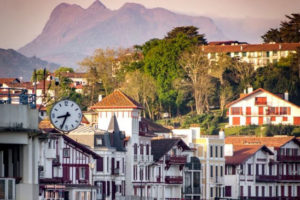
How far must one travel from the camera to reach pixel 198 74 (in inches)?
7175

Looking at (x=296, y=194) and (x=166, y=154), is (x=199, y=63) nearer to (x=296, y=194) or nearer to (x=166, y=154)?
(x=296, y=194)

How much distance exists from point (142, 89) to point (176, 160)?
2712 inches

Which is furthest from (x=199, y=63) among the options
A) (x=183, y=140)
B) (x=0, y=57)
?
(x=183, y=140)

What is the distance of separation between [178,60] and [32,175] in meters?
166

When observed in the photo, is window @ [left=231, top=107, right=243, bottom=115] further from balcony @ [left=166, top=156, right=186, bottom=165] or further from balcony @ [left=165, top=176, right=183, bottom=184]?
balcony @ [left=165, top=176, right=183, bottom=184]

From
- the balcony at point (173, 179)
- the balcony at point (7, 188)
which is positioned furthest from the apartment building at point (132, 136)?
the balcony at point (7, 188)

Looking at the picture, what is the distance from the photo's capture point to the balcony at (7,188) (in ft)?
72.3

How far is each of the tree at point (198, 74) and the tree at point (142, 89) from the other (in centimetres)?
701

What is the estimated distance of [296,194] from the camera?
13200cm

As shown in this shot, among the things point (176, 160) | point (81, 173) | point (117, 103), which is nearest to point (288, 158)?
point (176, 160)

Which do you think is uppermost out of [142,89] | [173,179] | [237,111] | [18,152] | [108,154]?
[142,89]

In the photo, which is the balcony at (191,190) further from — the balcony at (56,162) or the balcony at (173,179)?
the balcony at (56,162)

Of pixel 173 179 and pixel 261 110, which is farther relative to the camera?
pixel 261 110

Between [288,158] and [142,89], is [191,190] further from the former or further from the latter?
[142,89]
